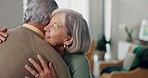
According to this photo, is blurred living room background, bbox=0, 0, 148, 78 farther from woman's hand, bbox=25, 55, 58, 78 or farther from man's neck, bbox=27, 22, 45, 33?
woman's hand, bbox=25, 55, 58, 78

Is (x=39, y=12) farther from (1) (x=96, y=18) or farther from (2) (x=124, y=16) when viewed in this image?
(2) (x=124, y=16)

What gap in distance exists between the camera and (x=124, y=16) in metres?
5.82

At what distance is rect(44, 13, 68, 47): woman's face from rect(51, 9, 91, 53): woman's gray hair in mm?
19

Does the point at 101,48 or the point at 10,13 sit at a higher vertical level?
the point at 10,13

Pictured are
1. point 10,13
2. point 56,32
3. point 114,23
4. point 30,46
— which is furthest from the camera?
point 114,23

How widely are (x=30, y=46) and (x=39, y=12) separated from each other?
0.18 m

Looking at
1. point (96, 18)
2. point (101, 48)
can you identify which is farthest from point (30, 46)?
point (96, 18)

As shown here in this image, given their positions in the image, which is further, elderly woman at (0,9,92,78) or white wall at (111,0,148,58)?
white wall at (111,0,148,58)

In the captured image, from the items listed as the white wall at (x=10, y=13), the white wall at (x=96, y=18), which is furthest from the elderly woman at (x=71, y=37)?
the white wall at (x=96, y=18)

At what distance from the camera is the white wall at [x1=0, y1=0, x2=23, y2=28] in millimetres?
1800

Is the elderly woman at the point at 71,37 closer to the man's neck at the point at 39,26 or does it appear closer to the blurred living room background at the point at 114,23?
the man's neck at the point at 39,26

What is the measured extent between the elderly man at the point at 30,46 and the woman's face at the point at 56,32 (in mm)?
26

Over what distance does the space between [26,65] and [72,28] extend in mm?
269

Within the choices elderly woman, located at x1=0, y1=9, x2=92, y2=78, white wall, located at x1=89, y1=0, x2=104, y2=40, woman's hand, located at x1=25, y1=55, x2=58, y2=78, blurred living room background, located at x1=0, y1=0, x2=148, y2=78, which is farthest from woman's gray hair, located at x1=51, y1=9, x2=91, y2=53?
white wall, located at x1=89, y1=0, x2=104, y2=40
